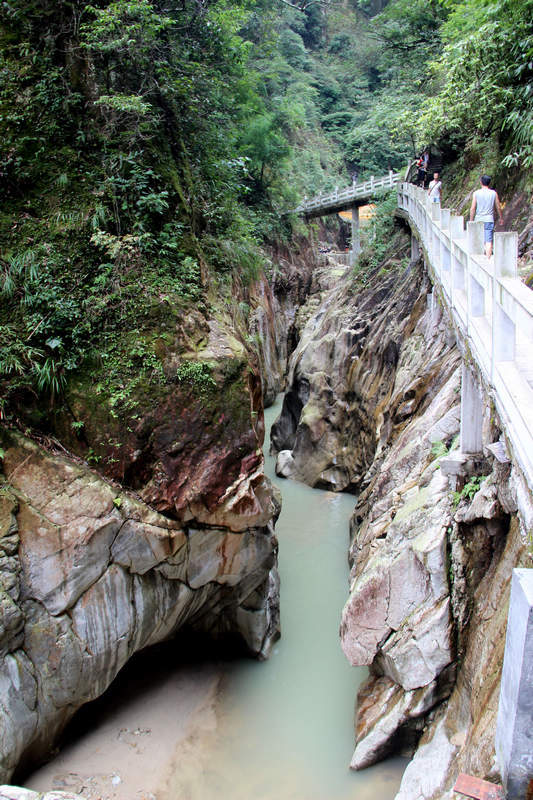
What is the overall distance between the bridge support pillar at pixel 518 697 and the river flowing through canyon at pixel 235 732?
13.1ft

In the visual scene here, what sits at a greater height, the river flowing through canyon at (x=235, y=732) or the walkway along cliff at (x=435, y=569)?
the walkway along cliff at (x=435, y=569)

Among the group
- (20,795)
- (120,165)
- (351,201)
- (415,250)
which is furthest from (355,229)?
(20,795)

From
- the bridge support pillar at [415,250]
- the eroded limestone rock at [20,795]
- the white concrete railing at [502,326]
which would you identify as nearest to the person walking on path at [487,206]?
the white concrete railing at [502,326]

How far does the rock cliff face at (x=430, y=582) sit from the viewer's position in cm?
529

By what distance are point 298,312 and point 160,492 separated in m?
22.0

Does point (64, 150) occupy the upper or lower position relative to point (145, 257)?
upper

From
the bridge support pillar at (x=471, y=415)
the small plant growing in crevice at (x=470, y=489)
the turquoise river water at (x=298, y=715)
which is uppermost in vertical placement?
the bridge support pillar at (x=471, y=415)

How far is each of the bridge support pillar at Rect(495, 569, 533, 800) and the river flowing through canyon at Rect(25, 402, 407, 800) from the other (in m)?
3.99

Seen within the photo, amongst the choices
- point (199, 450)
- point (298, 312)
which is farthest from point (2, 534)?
point (298, 312)

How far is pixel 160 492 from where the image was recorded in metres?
7.96

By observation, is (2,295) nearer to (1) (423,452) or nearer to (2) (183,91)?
(2) (183,91)

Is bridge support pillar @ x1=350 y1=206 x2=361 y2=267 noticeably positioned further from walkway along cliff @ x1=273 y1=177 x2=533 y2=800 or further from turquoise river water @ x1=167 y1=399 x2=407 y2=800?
turquoise river water @ x1=167 y1=399 x2=407 y2=800

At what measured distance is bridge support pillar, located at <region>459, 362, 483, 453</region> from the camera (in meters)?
6.36

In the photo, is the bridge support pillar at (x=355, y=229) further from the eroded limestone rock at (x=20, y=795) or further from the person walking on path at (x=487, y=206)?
the eroded limestone rock at (x=20, y=795)
